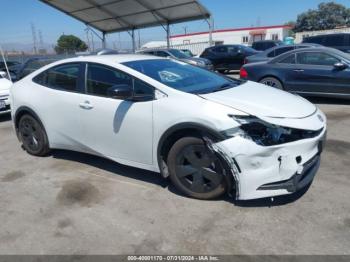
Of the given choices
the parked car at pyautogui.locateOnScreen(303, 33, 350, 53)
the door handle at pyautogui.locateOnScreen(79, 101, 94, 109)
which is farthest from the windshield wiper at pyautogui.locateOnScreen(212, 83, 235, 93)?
the parked car at pyautogui.locateOnScreen(303, 33, 350, 53)

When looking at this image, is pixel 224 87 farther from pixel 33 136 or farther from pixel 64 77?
pixel 33 136

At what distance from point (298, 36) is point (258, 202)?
48813 mm

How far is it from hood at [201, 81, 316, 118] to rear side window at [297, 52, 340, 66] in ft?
15.4

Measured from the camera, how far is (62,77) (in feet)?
15.5

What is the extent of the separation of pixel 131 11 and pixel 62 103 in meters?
17.3

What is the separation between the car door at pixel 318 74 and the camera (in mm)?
7832

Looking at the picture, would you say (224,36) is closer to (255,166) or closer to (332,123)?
(332,123)

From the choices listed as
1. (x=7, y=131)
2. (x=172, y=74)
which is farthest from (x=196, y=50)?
(x=172, y=74)

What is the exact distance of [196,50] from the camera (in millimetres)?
29656

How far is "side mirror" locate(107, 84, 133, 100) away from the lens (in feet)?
12.1

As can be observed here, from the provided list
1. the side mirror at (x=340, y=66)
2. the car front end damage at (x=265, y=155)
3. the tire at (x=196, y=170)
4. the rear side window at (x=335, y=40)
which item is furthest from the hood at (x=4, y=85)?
the rear side window at (x=335, y=40)

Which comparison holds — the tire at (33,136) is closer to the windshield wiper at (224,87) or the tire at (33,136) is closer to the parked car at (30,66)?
the windshield wiper at (224,87)

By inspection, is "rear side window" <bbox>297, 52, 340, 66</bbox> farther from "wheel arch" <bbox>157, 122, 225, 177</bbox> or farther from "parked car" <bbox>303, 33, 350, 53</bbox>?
"parked car" <bbox>303, 33, 350, 53</bbox>

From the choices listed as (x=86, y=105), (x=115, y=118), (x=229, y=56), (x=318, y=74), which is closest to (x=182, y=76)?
(x=115, y=118)
